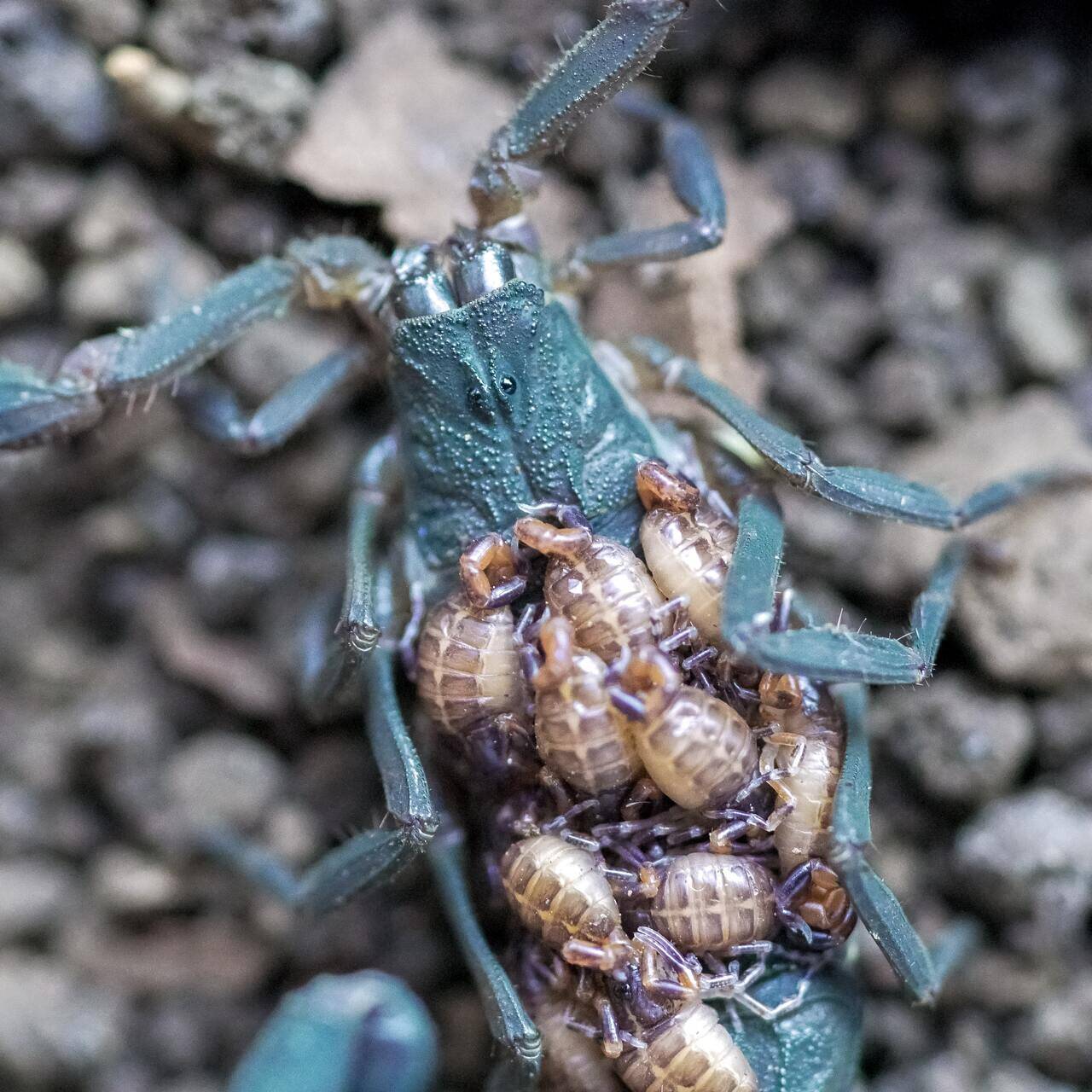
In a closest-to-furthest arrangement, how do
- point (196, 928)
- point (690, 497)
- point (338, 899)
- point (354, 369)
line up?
point (690, 497) → point (338, 899) → point (354, 369) → point (196, 928)

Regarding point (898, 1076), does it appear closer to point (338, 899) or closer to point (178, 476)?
point (338, 899)

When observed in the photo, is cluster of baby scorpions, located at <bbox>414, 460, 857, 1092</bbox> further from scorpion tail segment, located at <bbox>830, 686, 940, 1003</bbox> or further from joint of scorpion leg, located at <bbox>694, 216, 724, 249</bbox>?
joint of scorpion leg, located at <bbox>694, 216, 724, 249</bbox>

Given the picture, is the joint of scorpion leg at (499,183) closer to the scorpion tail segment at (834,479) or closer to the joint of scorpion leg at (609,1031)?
the scorpion tail segment at (834,479)

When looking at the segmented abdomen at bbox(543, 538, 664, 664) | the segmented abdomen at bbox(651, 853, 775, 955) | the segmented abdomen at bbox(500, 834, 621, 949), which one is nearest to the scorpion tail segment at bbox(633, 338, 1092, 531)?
the segmented abdomen at bbox(543, 538, 664, 664)

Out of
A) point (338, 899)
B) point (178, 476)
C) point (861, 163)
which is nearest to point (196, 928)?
point (338, 899)

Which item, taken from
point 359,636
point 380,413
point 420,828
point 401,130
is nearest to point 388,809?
point 420,828

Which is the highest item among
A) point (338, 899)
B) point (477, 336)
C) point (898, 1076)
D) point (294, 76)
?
point (294, 76)

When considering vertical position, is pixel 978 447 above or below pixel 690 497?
below
